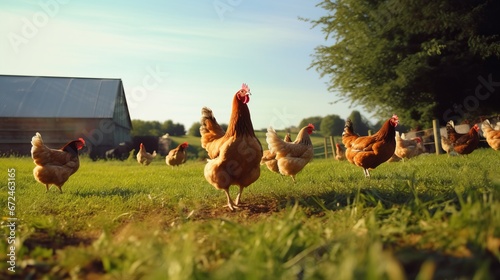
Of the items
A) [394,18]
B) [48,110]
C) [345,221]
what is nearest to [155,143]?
[48,110]

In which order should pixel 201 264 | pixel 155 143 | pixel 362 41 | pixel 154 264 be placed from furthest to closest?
1. pixel 155 143
2. pixel 362 41
3. pixel 201 264
4. pixel 154 264

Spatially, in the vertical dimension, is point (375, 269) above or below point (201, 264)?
above

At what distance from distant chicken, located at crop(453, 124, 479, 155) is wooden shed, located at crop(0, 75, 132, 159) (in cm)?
1883

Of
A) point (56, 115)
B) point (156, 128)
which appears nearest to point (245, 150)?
point (56, 115)

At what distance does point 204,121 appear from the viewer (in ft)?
17.2

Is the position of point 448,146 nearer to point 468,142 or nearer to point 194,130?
point 468,142

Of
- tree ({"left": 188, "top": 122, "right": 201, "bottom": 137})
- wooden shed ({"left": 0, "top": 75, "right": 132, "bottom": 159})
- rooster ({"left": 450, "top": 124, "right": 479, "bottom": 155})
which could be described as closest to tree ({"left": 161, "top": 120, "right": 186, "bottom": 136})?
tree ({"left": 188, "top": 122, "right": 201, "bottom": 137})

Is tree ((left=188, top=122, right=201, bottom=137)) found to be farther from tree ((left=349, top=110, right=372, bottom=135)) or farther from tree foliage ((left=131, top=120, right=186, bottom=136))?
tree ((left=349, top=110, right=372, bottom=135))

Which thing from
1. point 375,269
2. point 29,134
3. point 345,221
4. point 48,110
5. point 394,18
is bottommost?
point 345,221

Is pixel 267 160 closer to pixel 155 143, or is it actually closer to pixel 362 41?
pixel 362 41

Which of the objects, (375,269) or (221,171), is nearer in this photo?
(375,269)

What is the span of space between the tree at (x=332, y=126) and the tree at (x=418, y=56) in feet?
51.0

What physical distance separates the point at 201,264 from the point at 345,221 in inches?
52.3

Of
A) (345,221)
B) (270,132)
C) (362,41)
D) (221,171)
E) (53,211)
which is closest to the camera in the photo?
(345,221)
